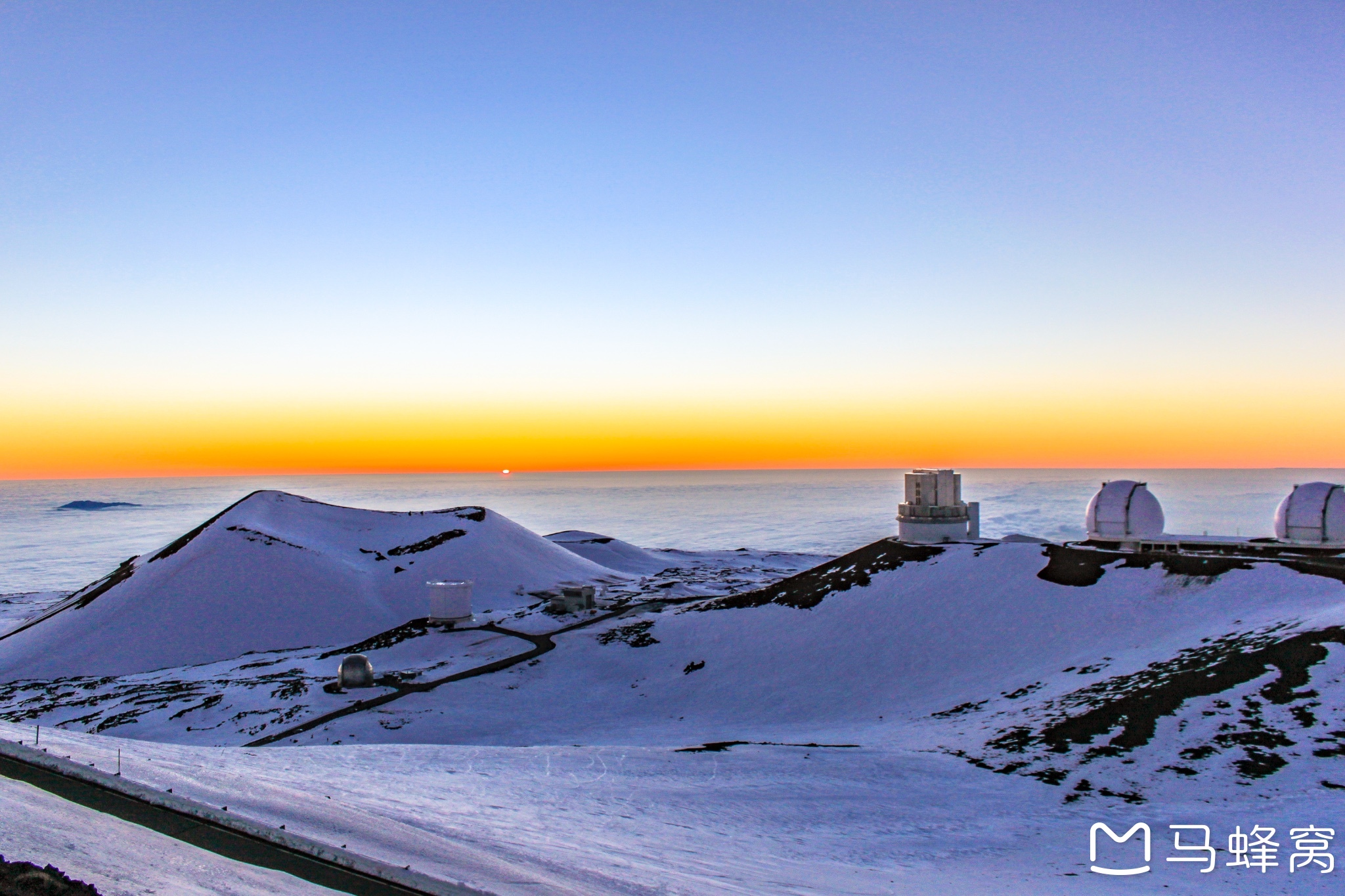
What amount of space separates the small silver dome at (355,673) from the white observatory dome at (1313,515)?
3908 centimetres

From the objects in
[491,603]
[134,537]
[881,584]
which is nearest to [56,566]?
[134,537]

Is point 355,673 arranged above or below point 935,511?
below

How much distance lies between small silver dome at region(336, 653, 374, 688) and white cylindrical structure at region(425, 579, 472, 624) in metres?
10.7

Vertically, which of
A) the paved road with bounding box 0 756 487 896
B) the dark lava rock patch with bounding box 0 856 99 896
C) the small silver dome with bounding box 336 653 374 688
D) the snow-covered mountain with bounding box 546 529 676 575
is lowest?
the snow-covered mountain with bounding box 546 529 676 575

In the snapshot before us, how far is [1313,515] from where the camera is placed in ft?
119

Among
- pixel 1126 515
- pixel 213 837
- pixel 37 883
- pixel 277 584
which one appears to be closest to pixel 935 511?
pixel 1126 515

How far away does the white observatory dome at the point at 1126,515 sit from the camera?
130ft

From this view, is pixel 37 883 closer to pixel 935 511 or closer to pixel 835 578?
pixel 835 578

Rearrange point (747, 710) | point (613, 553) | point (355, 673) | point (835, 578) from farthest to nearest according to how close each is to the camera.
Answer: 1. point (613, 553)
2. point (835, 578)
3. point (355, 673)
4. point (747, 710)

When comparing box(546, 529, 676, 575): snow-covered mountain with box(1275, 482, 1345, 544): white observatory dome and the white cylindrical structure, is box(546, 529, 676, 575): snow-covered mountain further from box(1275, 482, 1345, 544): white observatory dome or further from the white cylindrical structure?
box(1275, 482, 1345, 544): white observatory dome

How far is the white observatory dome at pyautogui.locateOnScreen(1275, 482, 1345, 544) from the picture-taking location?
3566 centimetres

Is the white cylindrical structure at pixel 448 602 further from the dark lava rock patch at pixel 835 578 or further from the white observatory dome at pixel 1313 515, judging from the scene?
the white observatory dome at pixel 1313 515

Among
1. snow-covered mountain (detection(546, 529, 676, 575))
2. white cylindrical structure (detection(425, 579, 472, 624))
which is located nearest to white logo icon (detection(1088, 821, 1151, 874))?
white cylindrical structure (detection(425, 579, 472, 624))

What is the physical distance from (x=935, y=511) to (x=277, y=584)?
131 feet
